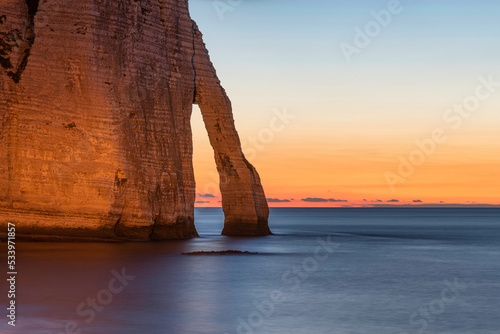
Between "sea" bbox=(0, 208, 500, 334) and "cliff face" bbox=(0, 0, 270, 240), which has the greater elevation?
"cliff face" bbox=(0, 0, 270, 240)

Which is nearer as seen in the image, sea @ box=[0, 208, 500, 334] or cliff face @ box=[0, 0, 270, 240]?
sea @ box=[0, 208, 500, 334]

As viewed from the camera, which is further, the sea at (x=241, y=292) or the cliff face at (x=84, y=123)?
the cliff face at (x=84, y=123)

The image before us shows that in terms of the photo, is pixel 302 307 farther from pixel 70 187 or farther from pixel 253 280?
pixel 70 187

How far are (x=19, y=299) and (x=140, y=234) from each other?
18.8 meters

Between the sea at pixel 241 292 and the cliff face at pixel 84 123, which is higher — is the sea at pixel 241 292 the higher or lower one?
the lower one

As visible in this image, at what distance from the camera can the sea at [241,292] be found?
48.5 ft

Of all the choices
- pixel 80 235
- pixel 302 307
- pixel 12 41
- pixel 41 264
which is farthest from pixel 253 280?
pixel 12 41

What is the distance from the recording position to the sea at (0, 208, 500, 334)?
48.5 ft

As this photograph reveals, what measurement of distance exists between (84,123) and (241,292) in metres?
16.2

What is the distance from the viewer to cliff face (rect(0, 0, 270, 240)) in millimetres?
32750

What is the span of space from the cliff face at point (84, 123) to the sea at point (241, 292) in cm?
198

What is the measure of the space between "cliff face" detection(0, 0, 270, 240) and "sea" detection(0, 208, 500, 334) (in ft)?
6.51

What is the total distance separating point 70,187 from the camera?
32844 millimetres

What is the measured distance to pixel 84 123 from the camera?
3322cm
